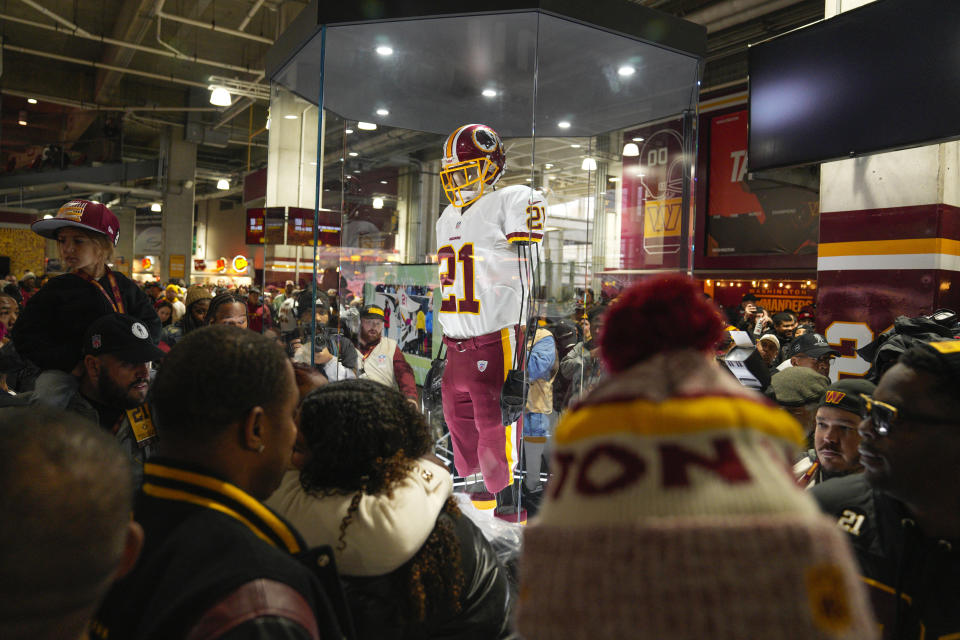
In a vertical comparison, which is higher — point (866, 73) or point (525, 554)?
point (866, 73)

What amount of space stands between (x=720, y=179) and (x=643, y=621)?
39.0ft

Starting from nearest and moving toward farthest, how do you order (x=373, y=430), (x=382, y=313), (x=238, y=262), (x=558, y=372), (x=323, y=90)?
(x=373, y=430), (x=558, y=372), (x=323, y=90), (x=382, y=313), (x=238, y=262)

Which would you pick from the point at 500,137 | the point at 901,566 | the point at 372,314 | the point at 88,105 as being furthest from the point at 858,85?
the point at 88,105

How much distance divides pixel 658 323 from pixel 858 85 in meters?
4.39

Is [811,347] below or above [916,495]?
above

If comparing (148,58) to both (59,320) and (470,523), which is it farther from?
(470,523)

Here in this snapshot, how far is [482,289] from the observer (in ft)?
12.6

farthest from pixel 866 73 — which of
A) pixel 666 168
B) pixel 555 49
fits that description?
pixel 555 49

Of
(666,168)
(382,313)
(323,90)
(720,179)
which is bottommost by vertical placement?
(382,313)

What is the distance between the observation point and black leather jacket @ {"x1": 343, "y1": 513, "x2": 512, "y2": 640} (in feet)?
4.25

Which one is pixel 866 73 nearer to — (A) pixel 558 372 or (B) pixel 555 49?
(B) pixel 555 49

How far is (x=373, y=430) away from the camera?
1.41 m

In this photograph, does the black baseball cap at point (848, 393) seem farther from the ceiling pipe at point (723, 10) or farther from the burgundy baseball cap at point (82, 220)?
the ceiling pipe at point (723, 10)

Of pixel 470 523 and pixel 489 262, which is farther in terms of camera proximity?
pixel 489 262
